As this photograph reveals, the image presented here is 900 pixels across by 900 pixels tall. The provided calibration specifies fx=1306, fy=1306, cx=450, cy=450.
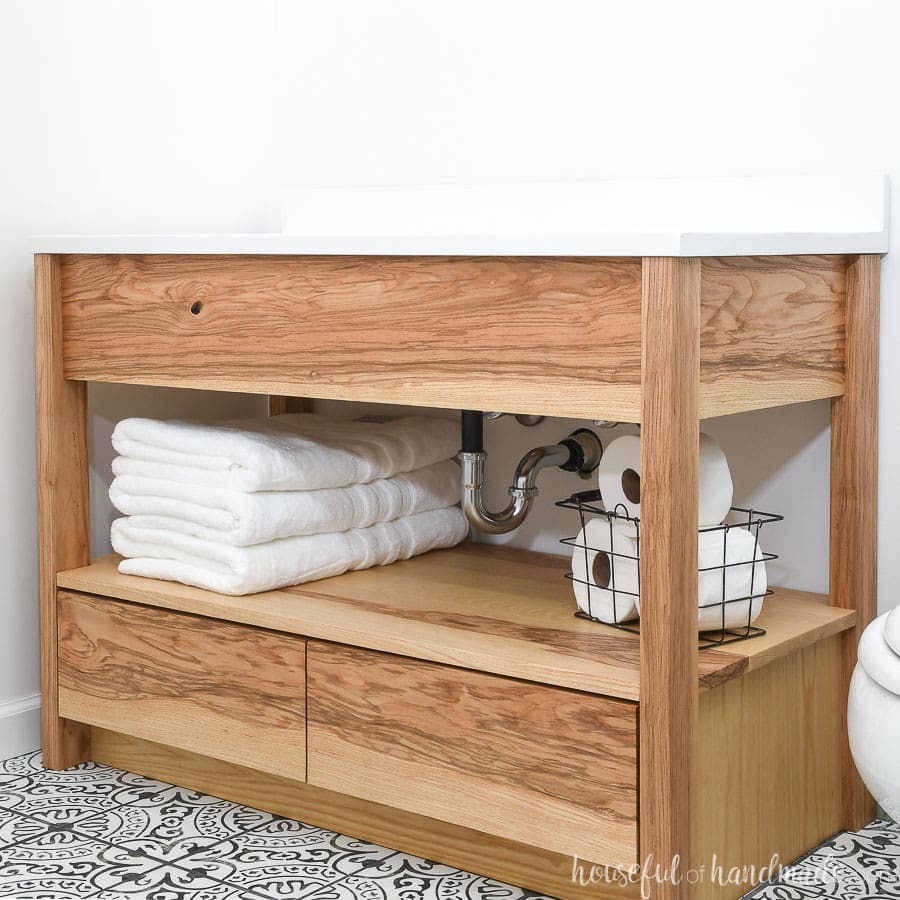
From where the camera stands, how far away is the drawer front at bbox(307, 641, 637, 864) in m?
1.31

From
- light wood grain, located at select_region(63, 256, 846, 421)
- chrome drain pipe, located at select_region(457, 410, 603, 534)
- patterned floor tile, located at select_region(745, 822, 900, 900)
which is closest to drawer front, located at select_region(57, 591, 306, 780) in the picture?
light wood grain, located at select_region(63, 256, 846, 421)

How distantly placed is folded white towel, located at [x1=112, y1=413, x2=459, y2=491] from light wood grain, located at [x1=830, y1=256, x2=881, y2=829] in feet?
1.91

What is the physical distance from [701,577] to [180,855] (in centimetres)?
69

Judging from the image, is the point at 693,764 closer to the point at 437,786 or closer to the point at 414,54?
the point at 437,786

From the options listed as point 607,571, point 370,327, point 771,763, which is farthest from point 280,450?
point 771,763

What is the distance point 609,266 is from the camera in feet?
4.13

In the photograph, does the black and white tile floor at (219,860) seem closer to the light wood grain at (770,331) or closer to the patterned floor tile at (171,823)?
the patterned floor tile at (171,823)

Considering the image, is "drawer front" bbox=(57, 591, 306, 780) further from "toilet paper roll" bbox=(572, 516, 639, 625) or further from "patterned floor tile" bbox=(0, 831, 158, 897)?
"toilet paper roll" bbox=(572, 516, 639, 625)

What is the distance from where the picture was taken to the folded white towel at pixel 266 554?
1639mm

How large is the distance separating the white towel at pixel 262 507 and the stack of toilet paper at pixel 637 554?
36 centimetres

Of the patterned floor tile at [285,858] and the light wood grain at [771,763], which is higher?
the light wood grain at [771,763]

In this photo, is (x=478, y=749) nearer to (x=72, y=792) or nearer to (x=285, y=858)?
(x=285, y=858)

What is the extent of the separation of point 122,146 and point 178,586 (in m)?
0.72

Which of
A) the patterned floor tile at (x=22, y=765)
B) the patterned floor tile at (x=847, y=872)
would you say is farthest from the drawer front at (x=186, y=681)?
the patterned floor tile at (x=847, y=872)
